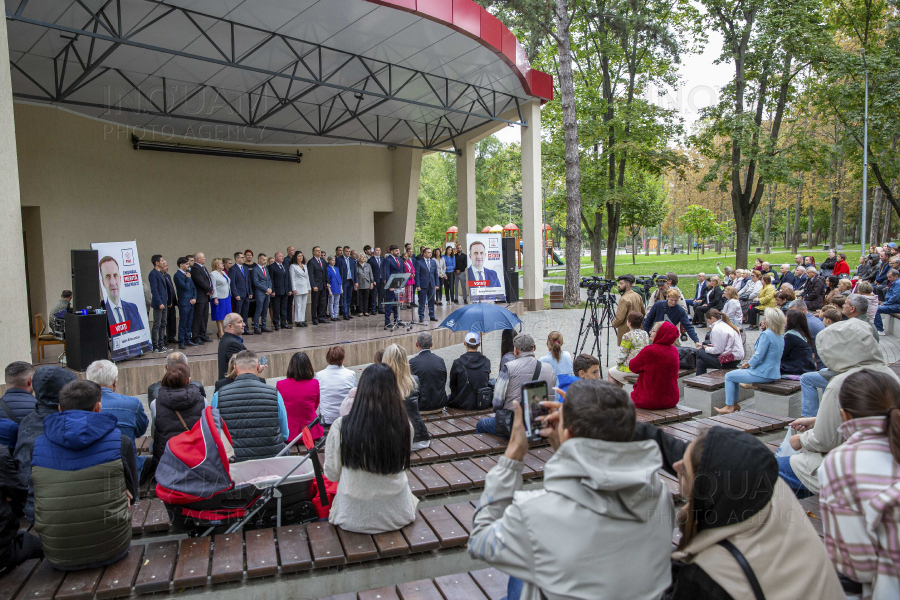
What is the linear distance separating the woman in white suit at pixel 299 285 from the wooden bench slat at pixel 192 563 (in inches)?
383

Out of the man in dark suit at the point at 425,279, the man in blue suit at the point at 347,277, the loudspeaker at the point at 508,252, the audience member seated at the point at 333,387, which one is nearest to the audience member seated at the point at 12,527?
the audience member seated at the point at 333,387

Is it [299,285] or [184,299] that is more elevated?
[299,285]

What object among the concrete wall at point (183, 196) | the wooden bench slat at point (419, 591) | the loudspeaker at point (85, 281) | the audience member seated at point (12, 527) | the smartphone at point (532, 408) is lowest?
the wooden bench slat at point (419, 591)

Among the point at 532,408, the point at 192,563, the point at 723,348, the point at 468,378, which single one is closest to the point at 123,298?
the point at 468,378

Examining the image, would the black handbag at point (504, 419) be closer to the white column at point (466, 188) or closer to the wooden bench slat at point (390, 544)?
the wooden bench slat at point (390, 544)

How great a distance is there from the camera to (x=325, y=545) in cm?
309

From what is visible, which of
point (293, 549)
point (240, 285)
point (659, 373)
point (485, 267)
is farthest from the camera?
point (485, 267)

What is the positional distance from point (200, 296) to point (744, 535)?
10232mm

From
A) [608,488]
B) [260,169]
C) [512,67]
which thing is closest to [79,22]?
[260,169]

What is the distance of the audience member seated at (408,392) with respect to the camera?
4703mm

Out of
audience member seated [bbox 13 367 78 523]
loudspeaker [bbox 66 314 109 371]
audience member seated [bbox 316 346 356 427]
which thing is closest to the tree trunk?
loudspeaker [bbox 66 314 109 371]

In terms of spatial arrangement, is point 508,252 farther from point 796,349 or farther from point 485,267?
point 796,349

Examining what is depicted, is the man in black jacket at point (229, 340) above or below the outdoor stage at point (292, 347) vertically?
above

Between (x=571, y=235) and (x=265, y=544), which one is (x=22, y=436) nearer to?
(x=265, y=544)
